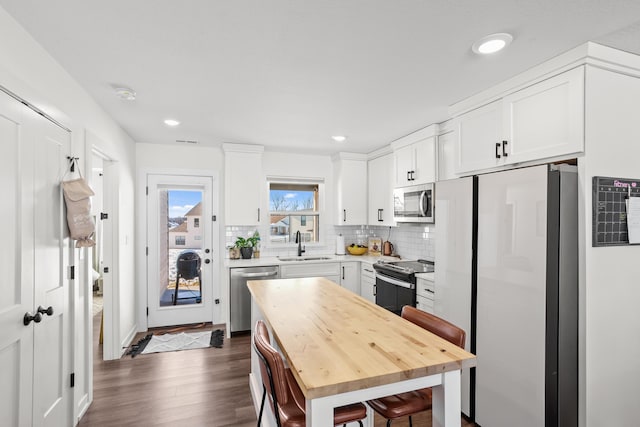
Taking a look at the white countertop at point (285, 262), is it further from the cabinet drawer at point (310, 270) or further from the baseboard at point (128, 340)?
the baseboard at point (128, 340)

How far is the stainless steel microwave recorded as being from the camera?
3402 mm

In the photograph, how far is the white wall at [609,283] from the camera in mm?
1821

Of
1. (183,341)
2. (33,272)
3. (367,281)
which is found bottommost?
(183,341)

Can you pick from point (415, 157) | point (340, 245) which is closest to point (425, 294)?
point (415, 157)

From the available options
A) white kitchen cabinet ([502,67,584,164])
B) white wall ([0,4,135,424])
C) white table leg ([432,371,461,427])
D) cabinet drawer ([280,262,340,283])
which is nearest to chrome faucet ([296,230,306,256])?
cabinet drawer ([280,262,340,283])

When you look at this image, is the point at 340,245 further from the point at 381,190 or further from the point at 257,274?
the point at 257,274

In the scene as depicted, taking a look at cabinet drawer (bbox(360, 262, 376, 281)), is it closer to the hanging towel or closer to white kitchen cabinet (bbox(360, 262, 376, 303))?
white kitchen cabinet (bbox(360, 262, 376, 303))

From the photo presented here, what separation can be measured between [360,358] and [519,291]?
126cm

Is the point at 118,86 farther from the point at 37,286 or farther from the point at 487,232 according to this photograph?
the point at 487,232

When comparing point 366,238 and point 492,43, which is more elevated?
point 492,43

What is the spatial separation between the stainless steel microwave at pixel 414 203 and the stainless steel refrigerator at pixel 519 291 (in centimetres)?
95

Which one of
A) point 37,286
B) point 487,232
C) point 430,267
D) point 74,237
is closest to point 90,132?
point 74,237

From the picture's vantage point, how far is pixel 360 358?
128 centimetres

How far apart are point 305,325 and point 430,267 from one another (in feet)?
7.48
